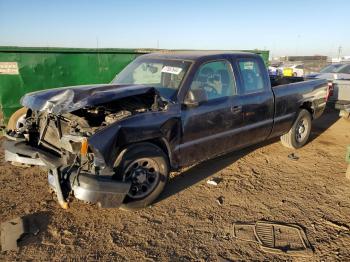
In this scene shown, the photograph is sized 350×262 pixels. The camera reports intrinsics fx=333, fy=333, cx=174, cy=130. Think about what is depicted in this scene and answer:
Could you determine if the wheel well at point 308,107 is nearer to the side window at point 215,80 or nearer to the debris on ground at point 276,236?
the side window at point 215,80

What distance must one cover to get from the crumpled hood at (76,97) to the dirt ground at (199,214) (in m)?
1.20

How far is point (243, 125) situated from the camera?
4.92 metres

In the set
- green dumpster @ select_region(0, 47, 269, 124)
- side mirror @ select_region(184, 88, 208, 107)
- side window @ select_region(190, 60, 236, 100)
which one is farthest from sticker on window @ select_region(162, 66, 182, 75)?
green dumpster @ select_region(0, 47, 269, 124)

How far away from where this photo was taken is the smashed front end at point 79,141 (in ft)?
11.0

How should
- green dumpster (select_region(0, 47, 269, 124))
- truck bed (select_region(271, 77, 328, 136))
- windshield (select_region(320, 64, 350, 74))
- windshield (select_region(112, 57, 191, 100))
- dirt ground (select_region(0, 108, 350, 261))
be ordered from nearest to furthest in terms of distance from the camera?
dirt ground (select_region(0, 108, 350, 261)), windshield (select_region(112, 57, 191, 100)), truck bed (select_region(271, 77, 328, 136)), green dumpster (select_region(0, 47, 269, 124)), windshield (select_region(320, 64, 350, 74))

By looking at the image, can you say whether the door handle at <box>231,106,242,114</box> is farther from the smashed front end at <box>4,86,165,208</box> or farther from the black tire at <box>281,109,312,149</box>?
the black tire at <box>281,109,312,149</box>

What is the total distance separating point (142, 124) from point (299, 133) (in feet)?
12.6

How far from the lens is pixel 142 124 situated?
371cm

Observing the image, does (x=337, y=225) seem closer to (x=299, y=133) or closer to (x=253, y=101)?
(x=253, y=101)

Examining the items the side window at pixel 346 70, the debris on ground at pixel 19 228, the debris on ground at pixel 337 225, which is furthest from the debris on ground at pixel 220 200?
the side window at pixel 346 70

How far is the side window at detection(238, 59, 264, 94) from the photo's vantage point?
16.1 feet

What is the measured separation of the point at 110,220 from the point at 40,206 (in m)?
0.92

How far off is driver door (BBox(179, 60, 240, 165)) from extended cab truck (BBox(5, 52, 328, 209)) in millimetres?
13

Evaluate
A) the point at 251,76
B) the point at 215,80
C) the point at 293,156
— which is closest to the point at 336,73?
the point at 293,156
